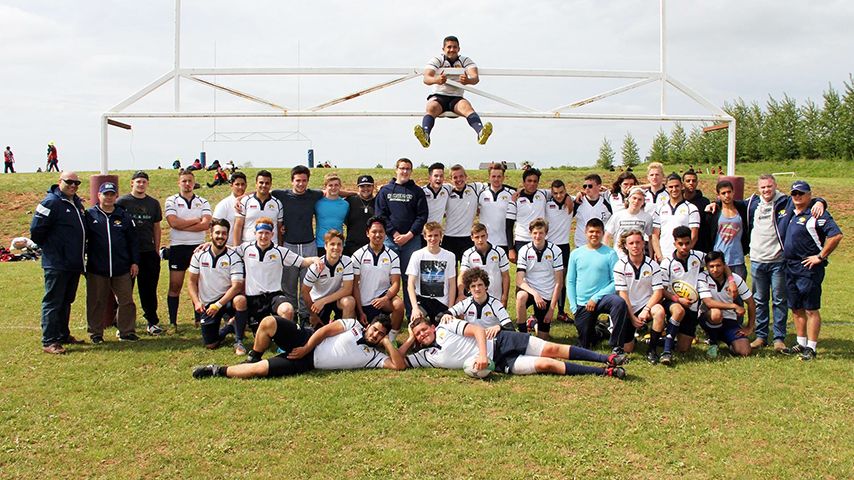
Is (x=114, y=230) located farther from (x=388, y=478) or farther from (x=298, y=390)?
(x=388, y=478)

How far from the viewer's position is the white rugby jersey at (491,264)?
20.1 feet

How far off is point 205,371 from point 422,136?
348 centimetres

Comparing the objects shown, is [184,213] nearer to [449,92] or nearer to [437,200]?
[437,200]

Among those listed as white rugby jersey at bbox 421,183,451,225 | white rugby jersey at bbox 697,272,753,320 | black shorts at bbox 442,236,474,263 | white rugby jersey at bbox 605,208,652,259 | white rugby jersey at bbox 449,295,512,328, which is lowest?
white rugby jersey at bbox 449,295,512,328

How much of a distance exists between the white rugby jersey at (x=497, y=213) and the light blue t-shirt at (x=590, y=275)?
3.42ft

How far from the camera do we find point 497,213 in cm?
683

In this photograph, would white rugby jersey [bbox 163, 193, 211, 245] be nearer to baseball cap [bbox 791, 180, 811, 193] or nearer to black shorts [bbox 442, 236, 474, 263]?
black shorts [bbox 442, 236, 474, 263]

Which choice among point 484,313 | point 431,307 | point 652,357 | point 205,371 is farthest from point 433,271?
point 205,371

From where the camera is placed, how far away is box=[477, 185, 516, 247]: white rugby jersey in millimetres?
6828

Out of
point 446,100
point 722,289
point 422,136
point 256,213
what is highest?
point 446,100

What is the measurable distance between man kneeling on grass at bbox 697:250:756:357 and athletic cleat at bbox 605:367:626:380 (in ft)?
4.49

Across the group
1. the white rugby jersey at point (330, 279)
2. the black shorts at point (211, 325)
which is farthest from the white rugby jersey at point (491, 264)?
the black shorts at point (211, 325)

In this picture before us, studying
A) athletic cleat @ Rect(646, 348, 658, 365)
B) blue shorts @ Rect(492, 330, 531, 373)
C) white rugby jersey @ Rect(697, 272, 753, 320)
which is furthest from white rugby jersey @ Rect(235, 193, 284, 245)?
white rugby jersey @ Rect(697, 272, 753, 320)

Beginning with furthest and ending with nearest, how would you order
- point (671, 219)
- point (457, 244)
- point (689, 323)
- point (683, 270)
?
point (457, 244) → point (671, 219) → point (683, 270) → point (689, 323)
